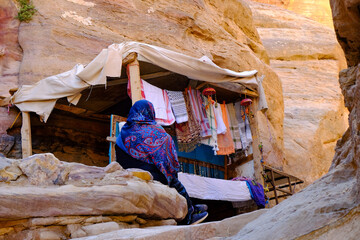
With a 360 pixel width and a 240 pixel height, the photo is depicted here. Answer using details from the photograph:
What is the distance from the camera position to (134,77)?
24.4 ft

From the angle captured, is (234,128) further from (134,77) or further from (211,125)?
(134,77)

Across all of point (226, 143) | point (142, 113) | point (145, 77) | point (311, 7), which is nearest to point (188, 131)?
point (226, 143)

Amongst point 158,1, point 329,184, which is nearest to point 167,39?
point 158,1

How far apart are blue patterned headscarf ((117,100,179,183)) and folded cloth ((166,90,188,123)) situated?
221 centimetres

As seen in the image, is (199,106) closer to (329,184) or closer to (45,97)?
(45,97)

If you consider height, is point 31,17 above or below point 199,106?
above

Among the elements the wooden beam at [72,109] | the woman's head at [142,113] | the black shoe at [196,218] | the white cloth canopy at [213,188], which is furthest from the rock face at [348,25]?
the wooden beam at [72,109]

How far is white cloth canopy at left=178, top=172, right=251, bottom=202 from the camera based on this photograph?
7793 millimetres

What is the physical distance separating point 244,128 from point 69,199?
19.6 ft

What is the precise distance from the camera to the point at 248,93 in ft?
30.4

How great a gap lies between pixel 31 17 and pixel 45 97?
260 cm

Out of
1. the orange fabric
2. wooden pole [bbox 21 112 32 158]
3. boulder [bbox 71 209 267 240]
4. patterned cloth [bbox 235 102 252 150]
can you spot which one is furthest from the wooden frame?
boulder [bbox 71 209 267 240]

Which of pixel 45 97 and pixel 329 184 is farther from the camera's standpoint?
pixel 45 97

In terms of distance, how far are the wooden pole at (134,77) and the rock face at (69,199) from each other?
9.71ft
